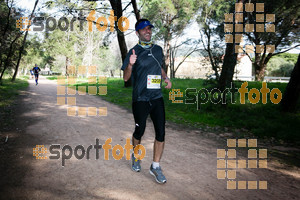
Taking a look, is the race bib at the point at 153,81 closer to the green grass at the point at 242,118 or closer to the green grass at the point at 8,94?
the green grass at the point at 242,118

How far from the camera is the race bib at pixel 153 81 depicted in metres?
3.06

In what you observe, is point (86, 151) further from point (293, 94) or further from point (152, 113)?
point (293, 94)

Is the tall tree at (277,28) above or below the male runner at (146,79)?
above

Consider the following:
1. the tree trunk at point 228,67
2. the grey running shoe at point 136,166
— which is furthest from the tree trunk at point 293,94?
the grey running shoe at point 136,166

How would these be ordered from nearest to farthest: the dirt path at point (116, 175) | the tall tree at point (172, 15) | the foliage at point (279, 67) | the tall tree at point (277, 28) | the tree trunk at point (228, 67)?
the dirt path at point (116, 175) < the tree trunk at point (228, 67) < the tall tree at point (277, 28) < the tall tree at point (172, 15) < the foliage at point (279, 67)

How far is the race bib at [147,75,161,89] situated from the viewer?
10.0 feet

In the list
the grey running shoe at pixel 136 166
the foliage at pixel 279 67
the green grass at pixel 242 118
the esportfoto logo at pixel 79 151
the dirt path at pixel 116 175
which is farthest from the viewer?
the foliage at pixel 279 67

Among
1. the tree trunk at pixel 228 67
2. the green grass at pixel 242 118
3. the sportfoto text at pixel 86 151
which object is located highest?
the tree trunk at pixel 228 67

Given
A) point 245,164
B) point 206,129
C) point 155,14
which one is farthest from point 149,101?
point 155,14

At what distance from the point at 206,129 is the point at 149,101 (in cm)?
414

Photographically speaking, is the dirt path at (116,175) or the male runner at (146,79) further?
the male runner at (146,79)

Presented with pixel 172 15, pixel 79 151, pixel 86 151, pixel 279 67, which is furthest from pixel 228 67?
pixel 279 67

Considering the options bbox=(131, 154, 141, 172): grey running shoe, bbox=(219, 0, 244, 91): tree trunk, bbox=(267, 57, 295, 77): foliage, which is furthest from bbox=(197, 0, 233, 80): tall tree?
bbox=(267, 57, 295, 77): foliage

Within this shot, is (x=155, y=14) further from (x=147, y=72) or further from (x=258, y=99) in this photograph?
(x=147, y=72)
